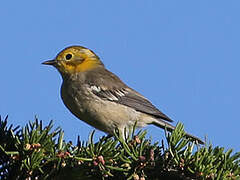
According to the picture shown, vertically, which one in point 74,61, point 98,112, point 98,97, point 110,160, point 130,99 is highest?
point 74,61

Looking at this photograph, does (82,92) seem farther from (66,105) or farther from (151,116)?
(151,116)

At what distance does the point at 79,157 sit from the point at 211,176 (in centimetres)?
101

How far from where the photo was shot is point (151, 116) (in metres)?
7.65

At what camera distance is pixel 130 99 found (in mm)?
→ 7840

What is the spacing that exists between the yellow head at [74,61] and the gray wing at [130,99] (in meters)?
0.73

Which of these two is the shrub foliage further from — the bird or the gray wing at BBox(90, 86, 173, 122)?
the gray wing at BBox(90, 86, 173, 122)

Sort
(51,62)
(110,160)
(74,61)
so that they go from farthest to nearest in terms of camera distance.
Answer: (74,61) → (51,62) → (110,160)

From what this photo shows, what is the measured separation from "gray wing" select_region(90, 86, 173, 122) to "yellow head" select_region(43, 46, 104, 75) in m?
0.73

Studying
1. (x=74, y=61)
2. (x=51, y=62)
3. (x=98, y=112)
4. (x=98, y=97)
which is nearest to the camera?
(x=98, y=112)

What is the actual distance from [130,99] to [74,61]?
4.23ft

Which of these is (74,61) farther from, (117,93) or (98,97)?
(98,97)

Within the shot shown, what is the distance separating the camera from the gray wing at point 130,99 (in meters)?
7.55

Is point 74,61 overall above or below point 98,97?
above

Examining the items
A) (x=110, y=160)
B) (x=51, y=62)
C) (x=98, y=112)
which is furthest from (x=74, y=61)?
(x=110, y=160)
